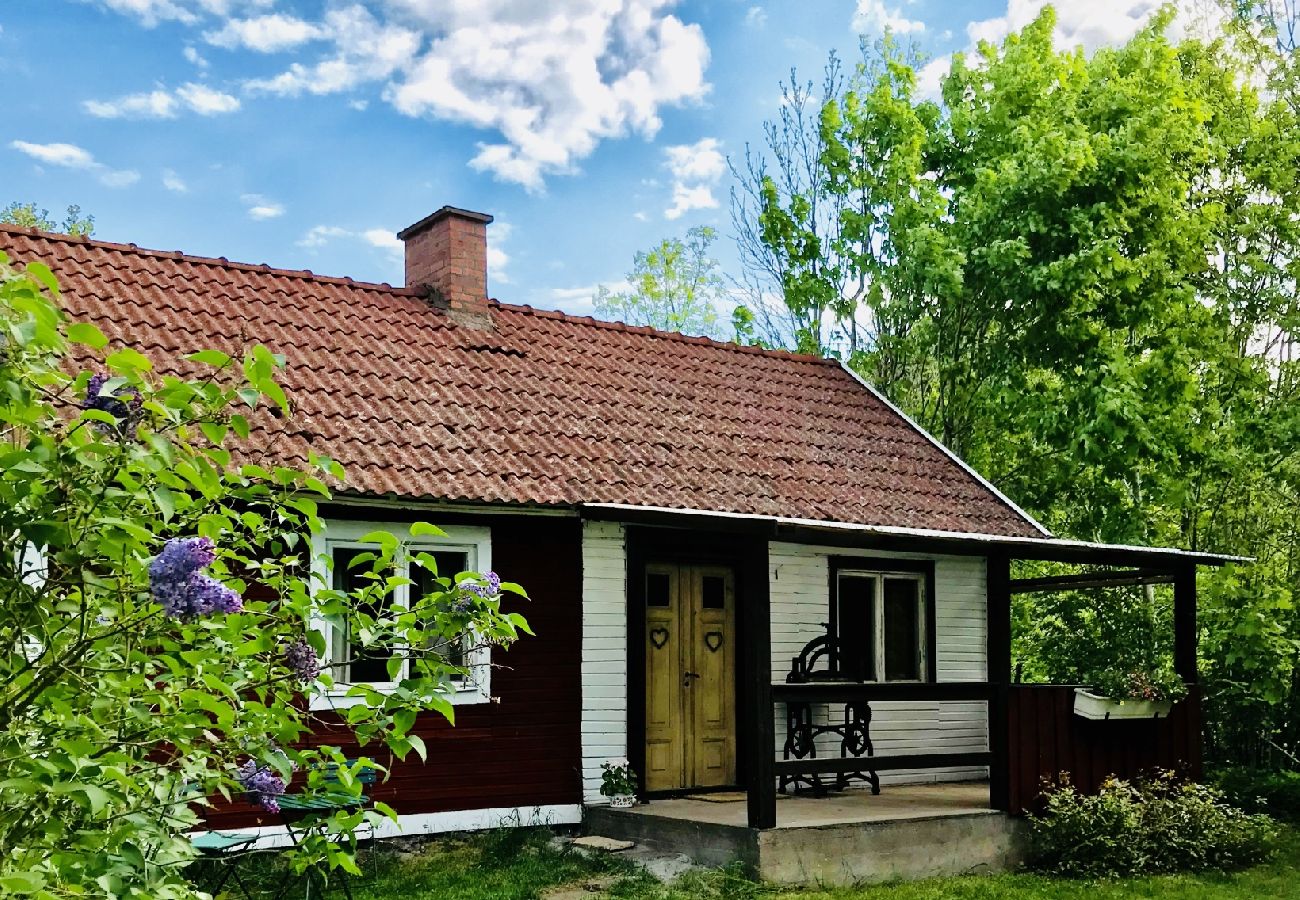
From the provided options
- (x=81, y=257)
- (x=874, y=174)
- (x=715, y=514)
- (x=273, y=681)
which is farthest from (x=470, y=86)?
(x=273, y=681)

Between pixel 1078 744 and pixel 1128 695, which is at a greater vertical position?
pixel 1128 695

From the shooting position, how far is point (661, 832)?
423 inches

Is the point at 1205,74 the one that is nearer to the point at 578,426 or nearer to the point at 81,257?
the point at 578,426

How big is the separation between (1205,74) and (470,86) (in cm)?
2354

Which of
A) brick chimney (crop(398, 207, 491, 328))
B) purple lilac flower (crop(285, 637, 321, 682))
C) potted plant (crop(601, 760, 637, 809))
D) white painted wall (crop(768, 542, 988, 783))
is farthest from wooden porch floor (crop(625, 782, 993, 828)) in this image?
purple lilac flower (crop(285, 637, 321, 682))

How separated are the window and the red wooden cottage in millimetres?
29

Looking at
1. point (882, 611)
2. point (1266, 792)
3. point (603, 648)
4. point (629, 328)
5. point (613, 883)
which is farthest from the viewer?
→ point (629, 328)

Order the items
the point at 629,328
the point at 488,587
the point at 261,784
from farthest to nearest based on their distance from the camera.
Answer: the point at 629,328 → the point at 261,784 → the point at 488,587

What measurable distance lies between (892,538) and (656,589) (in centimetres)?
279

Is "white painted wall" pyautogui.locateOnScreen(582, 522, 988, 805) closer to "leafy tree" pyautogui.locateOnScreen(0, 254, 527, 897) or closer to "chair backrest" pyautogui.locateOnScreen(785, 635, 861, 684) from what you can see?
"chair backrest" pyautogui.locateOnScreen(785, 635, 861, 684)

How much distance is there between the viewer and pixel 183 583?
9.78ft

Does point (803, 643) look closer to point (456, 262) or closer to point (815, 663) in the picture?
point (815, 663)

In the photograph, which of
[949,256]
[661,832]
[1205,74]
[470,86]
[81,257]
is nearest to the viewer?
[661,832]

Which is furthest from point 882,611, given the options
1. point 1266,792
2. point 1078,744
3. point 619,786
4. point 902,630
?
point 1266,792
